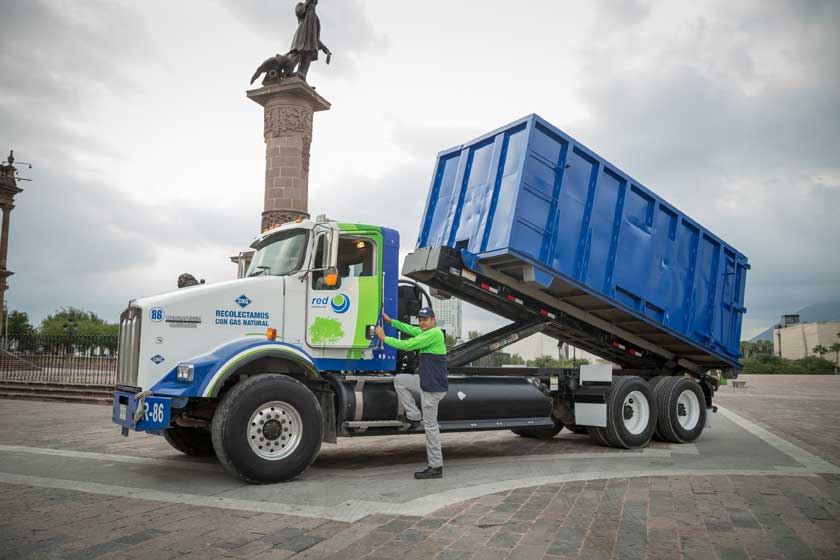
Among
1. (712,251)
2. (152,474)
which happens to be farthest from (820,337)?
(152,474)

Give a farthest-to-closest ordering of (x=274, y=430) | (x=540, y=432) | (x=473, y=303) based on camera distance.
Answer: (x=540, y=432) < (x=473, y=303) < (x=274, y=430)

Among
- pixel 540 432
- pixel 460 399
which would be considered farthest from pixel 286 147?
pixel 460 399

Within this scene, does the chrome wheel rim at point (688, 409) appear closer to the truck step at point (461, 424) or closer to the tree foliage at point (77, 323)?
the truck step at point (461, 424)

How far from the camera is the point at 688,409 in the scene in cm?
1039

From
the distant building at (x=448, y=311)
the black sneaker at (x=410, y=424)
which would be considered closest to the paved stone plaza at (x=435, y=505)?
the black sneaker at (x=410, y=424)

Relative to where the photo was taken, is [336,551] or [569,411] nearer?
[336,551]

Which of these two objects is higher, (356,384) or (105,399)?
(356,384)

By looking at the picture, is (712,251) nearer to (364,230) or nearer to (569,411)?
(569,411)

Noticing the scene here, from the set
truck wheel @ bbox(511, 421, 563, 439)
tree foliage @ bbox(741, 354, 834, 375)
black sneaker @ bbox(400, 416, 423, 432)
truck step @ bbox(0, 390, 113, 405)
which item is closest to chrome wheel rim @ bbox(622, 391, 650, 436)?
truck wheel @ bbox(511, 421, 563, 439)

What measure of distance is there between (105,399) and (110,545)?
52.0ft

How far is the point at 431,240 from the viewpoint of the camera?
9156 mm

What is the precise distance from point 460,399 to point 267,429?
2699 millimetres

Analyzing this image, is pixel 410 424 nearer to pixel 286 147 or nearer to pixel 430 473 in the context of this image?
pixel 430 473

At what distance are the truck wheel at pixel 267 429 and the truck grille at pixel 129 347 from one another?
1157 millimetres
